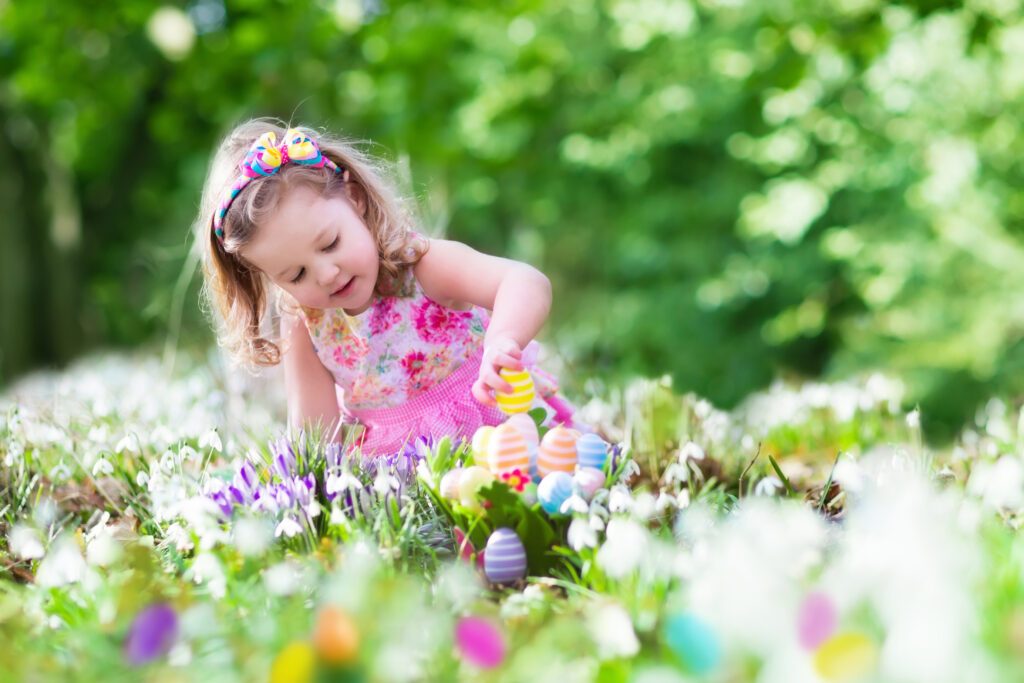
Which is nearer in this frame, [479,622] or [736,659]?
[736,659]

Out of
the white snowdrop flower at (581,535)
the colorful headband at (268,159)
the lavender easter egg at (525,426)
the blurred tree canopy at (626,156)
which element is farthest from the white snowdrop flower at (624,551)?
the blurred tree canopy at (626,156)

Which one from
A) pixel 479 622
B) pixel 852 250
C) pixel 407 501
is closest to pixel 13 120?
pixel 852 250

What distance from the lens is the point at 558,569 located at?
2037mm

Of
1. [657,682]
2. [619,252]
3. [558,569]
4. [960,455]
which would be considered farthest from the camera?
[619,252]

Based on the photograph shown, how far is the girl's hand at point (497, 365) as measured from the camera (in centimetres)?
224

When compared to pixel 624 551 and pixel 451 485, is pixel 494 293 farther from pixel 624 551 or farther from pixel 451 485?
pixel 624 551

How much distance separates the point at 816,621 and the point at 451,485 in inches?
42.4

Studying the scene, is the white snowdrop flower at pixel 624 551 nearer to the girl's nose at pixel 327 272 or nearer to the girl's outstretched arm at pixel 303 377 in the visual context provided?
the girl's nose at pixel 327 272

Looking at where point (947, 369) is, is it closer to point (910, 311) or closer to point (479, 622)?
point (910, 311)

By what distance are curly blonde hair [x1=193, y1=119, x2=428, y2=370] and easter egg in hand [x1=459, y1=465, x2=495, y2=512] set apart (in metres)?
0.92

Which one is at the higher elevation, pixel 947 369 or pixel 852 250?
pixel 852 250

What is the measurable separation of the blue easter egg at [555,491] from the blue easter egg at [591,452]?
0.36 ft

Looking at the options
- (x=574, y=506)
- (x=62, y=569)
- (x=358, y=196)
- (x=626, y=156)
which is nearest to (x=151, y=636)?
(x=62, y=569)

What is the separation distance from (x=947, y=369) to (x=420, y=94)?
5123 mm
